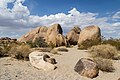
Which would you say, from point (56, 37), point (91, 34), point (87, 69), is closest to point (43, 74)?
point (87, 69)

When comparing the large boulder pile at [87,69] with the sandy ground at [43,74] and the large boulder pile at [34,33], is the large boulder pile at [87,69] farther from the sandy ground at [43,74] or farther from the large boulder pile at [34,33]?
the large boulder pile at [34,33]

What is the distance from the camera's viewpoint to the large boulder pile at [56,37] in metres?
48.8

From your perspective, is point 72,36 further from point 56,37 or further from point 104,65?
point 104,65

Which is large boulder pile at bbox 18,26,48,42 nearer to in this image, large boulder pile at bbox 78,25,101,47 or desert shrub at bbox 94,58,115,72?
large boulder pile at bbox 78,25,101,47

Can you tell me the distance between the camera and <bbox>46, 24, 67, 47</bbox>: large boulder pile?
1921 inches

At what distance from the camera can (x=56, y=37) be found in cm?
4997

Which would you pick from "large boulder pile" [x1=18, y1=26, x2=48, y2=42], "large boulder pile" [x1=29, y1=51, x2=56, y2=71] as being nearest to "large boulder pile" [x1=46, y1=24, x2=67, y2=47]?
"large boulder pile" [x1=18, y1=26, x2=48, y2=42]

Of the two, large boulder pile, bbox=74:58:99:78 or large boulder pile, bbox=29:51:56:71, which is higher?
large boulder pile, bbox=29:51:56:71

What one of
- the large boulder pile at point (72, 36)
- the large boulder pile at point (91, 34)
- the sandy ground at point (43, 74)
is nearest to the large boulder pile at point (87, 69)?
the sandy ground at point (43, 74)

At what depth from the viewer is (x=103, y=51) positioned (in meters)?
25.4

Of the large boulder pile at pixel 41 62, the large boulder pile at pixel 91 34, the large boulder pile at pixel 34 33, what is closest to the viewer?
the large boulder pile at pixel 41 62

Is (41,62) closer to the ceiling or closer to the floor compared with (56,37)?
closer to the floor

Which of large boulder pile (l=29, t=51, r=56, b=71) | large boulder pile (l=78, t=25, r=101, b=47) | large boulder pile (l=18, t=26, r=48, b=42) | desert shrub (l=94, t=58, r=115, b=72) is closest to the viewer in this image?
large boulder pile (l=29, t=51, r=56, b=71)

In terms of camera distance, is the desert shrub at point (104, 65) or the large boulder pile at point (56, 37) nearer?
the desert shrub at point (104, 65)
